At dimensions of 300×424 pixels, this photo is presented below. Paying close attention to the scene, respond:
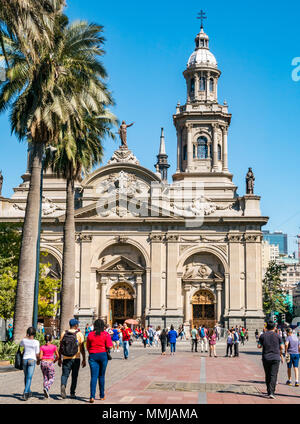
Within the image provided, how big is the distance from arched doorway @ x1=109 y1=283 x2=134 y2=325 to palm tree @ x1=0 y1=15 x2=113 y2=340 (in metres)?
32.3

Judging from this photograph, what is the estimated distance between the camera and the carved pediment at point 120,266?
5697 centimetres

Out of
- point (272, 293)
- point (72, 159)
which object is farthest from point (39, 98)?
point (272, 293)

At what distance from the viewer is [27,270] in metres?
23.7

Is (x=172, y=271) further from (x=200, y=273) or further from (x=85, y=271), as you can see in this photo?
(x=85, y=271)

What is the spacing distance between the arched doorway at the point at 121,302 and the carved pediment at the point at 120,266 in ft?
4.84

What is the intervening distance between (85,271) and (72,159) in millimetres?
27136

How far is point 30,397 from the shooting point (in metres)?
14.2

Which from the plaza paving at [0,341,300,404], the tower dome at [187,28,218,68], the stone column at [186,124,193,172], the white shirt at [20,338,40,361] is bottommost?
the plaza paving at [0,341,300,404]

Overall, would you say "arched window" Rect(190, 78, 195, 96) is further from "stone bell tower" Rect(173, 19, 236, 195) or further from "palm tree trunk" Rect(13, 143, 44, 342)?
"palm tree trunk" Rect(13, 143, 44, 342)

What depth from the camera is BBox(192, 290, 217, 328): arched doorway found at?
5703cm

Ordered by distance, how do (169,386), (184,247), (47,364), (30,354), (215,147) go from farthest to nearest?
(215,147) < (184,247) < (169,386) < (47,364) < (30,354)

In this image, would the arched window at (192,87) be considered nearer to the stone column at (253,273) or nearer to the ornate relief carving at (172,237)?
the ornate relief carving at (172,237)

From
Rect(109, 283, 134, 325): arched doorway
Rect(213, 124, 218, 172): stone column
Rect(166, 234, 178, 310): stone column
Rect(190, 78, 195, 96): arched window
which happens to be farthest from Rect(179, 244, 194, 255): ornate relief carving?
Rect(190, 78, 195, 96): arched window
